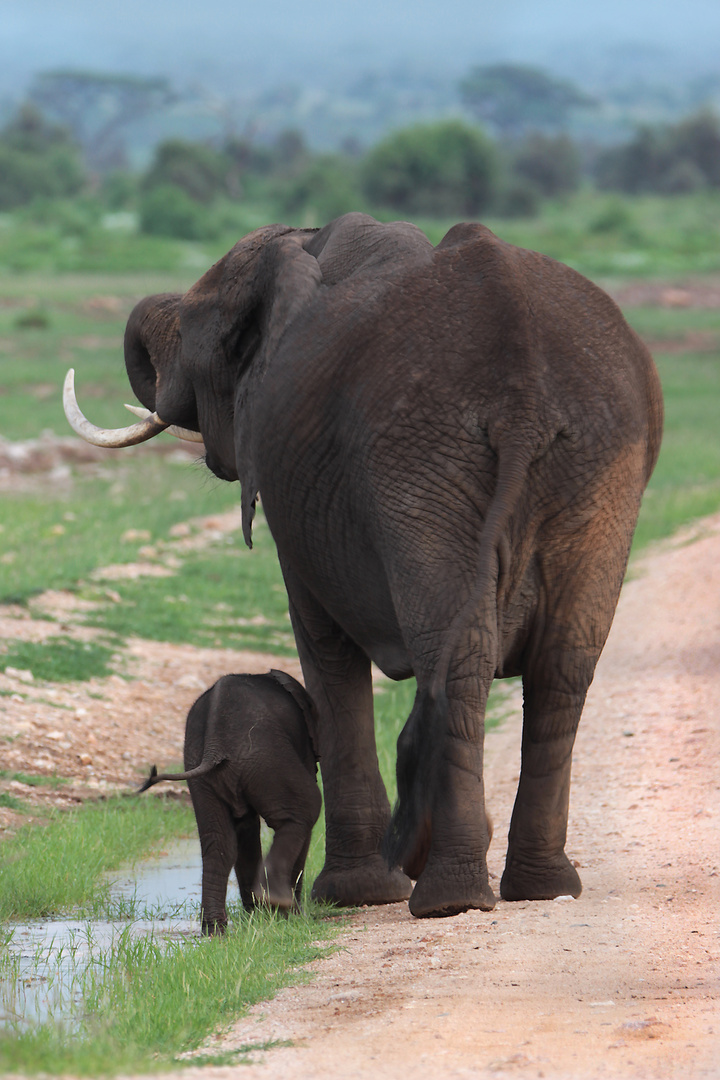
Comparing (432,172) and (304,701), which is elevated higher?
(432,172)

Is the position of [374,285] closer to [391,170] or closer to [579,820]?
[579,820]

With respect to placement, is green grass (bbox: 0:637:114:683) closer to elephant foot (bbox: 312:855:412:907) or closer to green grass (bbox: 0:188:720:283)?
elephant foot (bbox: 312:855:412:907)

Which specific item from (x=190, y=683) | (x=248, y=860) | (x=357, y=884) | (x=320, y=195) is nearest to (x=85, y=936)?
(x=248, y=860)

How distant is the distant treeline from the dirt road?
41.9 m

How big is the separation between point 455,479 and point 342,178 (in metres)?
54.6

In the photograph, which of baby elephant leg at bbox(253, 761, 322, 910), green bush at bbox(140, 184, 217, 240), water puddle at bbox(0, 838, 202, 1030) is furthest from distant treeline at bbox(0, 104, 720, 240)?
baby elephant leg at bbox(253, 761, 322, 910)

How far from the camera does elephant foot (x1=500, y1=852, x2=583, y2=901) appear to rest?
4645 mm

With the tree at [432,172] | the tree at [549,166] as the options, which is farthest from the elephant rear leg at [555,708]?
the tree at [549,166]

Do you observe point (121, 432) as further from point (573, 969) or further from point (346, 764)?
point (573, 969)

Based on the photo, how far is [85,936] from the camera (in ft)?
15.7

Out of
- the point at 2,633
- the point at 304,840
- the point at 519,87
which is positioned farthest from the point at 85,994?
the point at 519,87

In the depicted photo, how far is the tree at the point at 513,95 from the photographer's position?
158m

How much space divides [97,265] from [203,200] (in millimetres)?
Result: 25028

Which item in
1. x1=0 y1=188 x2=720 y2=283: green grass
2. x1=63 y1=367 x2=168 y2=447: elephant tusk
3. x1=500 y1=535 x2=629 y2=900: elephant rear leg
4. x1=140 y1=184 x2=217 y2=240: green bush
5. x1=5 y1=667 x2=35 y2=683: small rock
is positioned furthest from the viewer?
x1=140 y1=184 x2=217 y2=240: green bush
